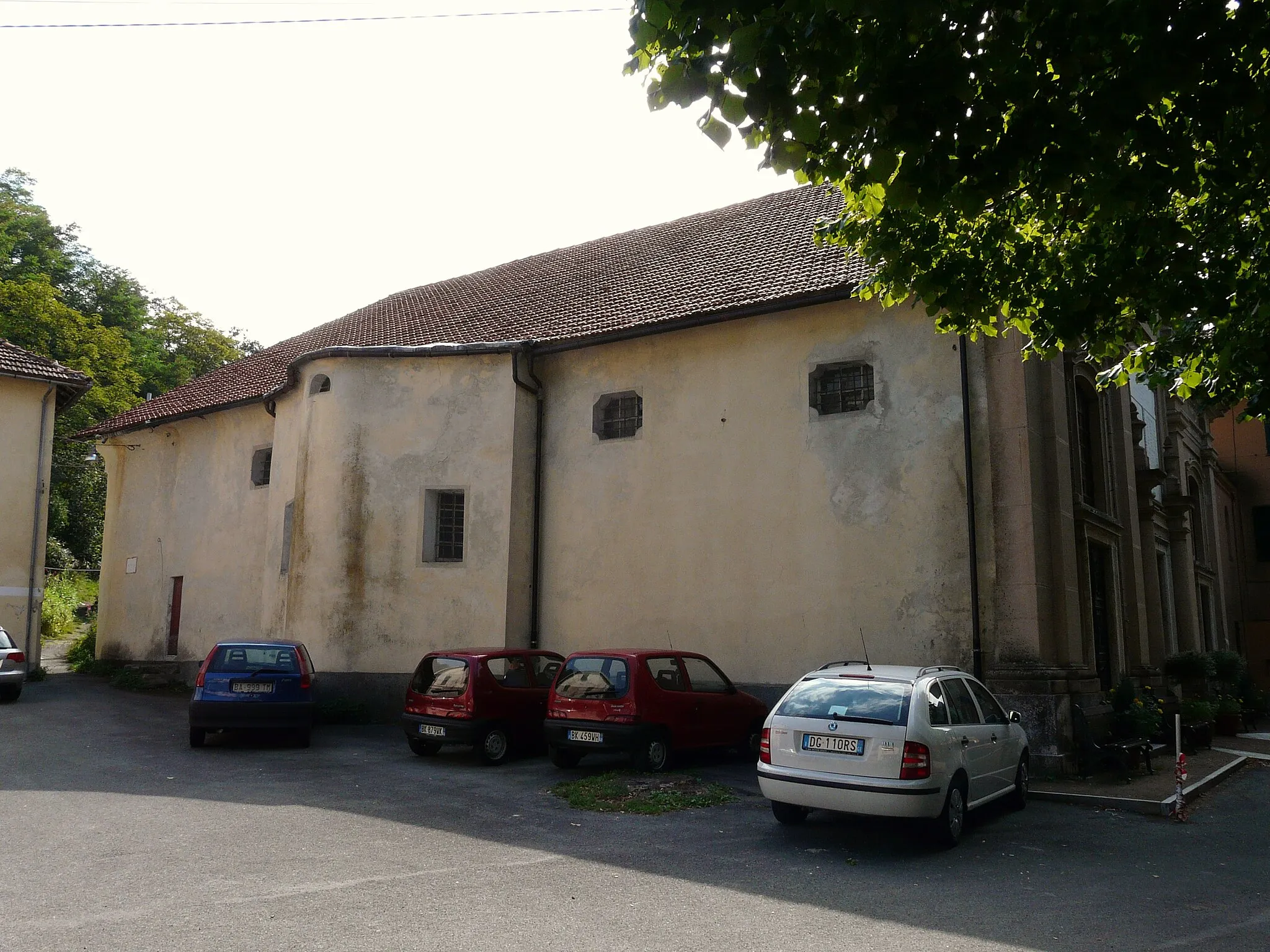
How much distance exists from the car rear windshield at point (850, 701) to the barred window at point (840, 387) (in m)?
6.89

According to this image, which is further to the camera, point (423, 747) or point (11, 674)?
point (11, 674)

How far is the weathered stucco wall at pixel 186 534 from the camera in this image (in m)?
22.5

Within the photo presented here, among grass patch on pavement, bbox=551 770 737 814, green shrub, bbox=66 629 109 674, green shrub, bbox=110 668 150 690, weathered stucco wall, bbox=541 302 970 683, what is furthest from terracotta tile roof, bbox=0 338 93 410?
grass patch on pavement, bbox=551 770 737 814

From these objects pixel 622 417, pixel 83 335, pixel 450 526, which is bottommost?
pixel 450 526

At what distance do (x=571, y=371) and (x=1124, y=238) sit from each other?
11.8m

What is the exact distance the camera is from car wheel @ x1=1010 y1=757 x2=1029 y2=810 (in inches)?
425

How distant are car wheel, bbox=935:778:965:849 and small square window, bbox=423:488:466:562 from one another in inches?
437

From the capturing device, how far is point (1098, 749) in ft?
42.1

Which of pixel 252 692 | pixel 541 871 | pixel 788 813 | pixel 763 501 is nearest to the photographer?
pixel 541 871

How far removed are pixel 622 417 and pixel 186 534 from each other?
12764 mm

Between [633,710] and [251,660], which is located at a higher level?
[251,660]

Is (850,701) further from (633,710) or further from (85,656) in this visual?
(85,656)

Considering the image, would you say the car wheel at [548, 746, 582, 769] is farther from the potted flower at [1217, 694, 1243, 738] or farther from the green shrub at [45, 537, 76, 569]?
the green shrub at [45, 537, 76, 569]

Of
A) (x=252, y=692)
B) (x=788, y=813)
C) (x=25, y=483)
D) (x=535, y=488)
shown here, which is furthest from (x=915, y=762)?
(x=25, y=483)
